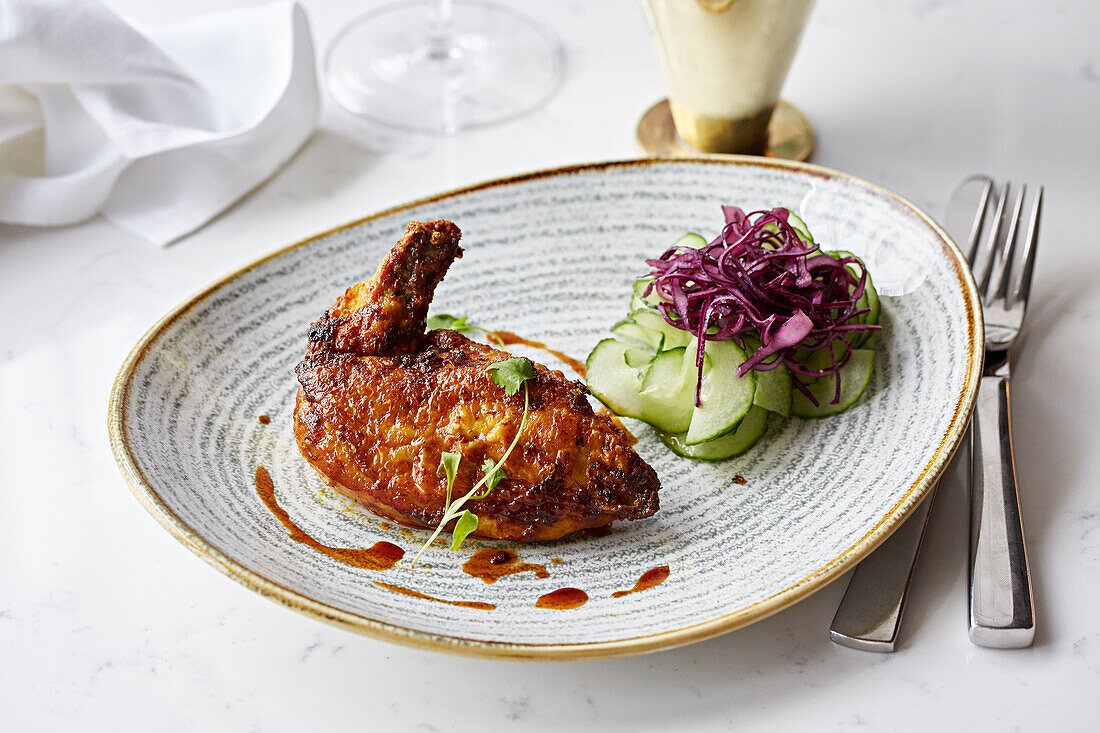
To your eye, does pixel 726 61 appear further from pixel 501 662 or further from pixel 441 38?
pixel 501 662

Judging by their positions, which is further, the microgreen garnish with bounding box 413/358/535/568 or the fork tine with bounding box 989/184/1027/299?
the fork tine with bounding box 989/184/1027/299

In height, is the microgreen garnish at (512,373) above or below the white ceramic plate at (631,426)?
above

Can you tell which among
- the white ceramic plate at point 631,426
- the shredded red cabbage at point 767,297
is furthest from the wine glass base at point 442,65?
the shredded red cabbage at point 767,297

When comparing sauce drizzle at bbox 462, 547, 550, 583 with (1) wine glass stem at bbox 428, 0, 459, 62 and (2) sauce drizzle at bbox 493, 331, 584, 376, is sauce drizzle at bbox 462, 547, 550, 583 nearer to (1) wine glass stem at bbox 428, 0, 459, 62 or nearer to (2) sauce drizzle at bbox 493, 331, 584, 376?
(2) sauce drizzle at bbox 493, 331, 584, 376

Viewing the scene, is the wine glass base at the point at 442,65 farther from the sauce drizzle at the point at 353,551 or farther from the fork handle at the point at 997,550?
the fork handle at the point at 997,550

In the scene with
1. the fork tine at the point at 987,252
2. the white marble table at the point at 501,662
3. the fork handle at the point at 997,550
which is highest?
the fork tine at the point at 987,252

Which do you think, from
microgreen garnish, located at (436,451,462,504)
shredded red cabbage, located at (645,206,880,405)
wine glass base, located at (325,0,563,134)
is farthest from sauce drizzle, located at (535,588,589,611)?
wine glass base, located at (325,0,563,134)

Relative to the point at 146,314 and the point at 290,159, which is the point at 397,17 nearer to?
the point at 290,159

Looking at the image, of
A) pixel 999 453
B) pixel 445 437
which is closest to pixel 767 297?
pixel 999 453
